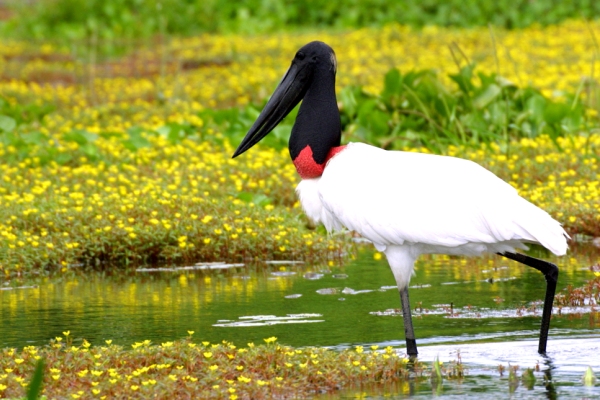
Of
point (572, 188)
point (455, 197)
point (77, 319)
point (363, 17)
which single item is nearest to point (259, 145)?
point (572, 188)

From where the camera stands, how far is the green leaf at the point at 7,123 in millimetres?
12164

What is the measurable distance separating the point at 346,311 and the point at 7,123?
6486mm

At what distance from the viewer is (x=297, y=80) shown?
660cm

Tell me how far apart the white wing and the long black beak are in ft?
2.51

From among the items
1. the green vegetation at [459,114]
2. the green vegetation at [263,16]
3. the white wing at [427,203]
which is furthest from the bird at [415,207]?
the green vegetation at [263,16]

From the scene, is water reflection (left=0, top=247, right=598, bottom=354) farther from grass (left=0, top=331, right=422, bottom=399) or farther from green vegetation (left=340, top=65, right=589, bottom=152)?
green vegetation (left=340, top=65, right=589, bottom=152)

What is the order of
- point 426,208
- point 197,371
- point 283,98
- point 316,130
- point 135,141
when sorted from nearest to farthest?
point 197,371 → point 426,208 → point 316,130 → point 283,98 → point 135,141

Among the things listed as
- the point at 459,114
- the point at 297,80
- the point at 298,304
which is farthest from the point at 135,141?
the point at 297,80

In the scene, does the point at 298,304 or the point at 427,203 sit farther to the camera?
the point at 298,304

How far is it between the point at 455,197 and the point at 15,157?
251 inches

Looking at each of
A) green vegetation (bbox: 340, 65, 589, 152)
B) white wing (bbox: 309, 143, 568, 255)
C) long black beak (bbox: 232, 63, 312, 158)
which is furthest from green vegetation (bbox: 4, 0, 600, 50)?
white wing (bbox: 309, 143, 568, 255)

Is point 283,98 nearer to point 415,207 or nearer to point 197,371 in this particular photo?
point 415,207

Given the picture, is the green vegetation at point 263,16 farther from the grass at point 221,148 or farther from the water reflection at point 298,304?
the water reflection at point 298,304

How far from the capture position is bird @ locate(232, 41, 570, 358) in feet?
18.3
